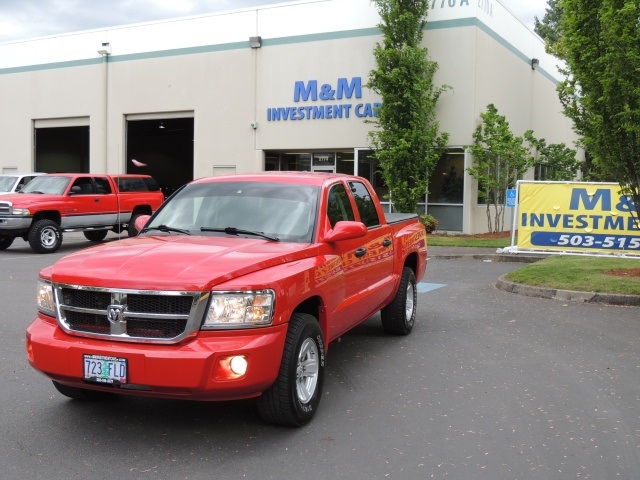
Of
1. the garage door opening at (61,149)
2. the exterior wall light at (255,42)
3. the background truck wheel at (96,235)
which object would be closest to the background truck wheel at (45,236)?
the background truck wheel at (96,235)

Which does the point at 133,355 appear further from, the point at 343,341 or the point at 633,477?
the point at 343,341

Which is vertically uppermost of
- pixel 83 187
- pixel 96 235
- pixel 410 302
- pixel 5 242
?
pixel 83 187

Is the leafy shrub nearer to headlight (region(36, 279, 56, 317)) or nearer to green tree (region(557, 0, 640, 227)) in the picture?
green tree (region(557, 0, 640, 227))

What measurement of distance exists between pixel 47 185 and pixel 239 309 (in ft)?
51.1

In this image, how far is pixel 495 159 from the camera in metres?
22.7

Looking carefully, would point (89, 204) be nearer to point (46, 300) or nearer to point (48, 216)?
point (48, 216)

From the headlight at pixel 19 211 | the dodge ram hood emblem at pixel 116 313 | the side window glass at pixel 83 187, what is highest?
the side window glass at pixel 83 187

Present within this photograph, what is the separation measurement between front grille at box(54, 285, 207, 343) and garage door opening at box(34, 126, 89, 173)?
31.1m

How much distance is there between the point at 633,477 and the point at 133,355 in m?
3.10

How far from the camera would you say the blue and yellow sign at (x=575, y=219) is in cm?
1455

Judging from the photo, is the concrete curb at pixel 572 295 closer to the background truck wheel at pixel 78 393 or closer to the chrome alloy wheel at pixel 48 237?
the background truck wheel at pixel 78 393

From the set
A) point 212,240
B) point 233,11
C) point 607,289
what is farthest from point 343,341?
point 233,11

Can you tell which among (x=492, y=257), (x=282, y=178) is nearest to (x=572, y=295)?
(x=492, y=257)

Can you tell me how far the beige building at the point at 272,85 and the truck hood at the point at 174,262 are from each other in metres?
18.0
